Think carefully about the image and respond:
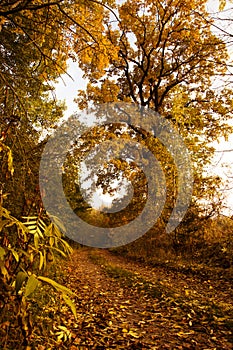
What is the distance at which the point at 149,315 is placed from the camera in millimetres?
4500

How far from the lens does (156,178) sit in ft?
36.5

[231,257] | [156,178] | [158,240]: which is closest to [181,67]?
[156,178]

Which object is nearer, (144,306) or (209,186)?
(144,306)

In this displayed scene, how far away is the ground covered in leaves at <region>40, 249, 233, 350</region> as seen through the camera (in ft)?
11.3

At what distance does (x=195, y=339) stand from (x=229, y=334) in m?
0.52

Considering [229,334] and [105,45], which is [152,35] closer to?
[105,45]

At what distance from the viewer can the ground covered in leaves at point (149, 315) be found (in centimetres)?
Answer: 346

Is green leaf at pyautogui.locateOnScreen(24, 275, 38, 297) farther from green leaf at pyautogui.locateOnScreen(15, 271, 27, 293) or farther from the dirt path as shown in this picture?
the dirt path

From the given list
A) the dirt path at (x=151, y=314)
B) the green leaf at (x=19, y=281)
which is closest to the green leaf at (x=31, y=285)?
the green leaf at (x=19, y=281)

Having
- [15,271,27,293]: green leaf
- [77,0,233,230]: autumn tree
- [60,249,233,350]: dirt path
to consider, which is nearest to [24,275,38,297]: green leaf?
[15,271,27,293]: green leaf

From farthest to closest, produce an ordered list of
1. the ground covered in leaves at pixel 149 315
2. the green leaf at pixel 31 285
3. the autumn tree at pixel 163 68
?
1. the autumn tree at pixel 163 68
2. the ground covered in leaves at pixel 149 315
3. the green leaf at pixel 31 285

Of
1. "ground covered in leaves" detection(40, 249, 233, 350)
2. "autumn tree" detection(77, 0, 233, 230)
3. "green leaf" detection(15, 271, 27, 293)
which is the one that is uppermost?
"autumn tree" detection(77, 0, 233, 230)

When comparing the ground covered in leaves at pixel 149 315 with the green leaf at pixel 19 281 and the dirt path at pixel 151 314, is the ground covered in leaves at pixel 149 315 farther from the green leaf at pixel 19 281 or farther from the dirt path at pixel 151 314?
the green leaf at pixel 19 281

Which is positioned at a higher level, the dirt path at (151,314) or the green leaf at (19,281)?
the green leaf at (19,281)
